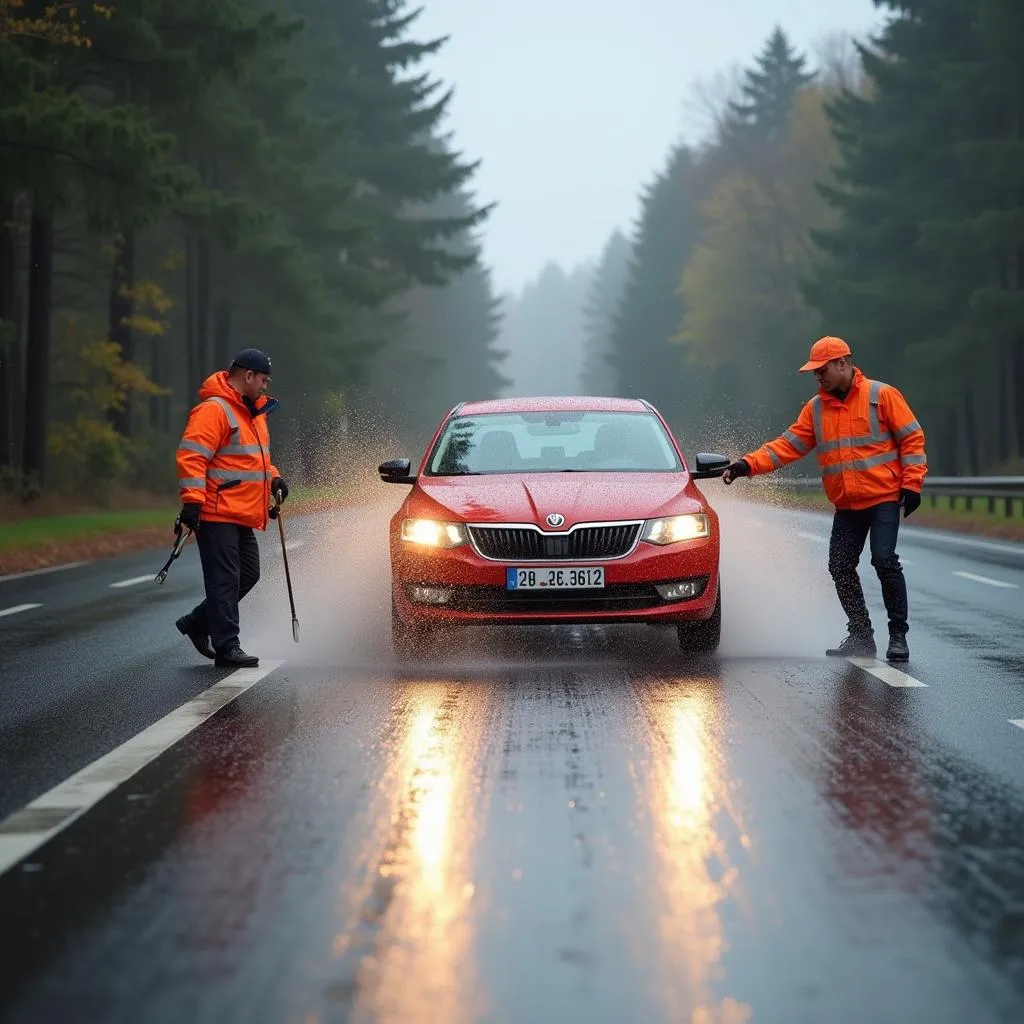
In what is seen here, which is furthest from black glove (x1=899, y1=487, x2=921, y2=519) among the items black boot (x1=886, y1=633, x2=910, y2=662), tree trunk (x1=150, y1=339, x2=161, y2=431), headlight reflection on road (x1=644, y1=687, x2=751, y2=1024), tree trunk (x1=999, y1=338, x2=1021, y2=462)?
tree trunk (x1=150, y1=339, x2=161, y2=431)

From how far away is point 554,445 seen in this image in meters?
12.3

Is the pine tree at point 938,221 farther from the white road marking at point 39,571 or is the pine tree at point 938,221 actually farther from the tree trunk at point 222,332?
the white road marking at point 39,571

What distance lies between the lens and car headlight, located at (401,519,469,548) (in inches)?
410

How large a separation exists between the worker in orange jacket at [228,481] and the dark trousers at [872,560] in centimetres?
346

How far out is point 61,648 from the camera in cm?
1162

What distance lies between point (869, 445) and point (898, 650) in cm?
122

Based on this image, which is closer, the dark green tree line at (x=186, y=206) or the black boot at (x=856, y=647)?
the black boot at (x=856, y=647)

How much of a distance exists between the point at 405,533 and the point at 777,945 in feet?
21.2

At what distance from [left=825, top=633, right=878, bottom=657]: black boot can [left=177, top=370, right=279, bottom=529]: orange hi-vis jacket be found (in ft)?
11.4

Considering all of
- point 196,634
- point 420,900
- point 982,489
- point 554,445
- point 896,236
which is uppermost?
point 896,236

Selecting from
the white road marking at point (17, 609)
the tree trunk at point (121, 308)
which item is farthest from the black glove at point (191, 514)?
the tree trunk at point (121, 308)

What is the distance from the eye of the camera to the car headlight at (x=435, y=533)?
10.4m

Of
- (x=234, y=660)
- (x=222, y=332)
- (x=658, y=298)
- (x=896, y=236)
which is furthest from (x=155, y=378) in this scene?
(x=658, y=298)

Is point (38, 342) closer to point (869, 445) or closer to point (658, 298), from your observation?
point (869, 445)
